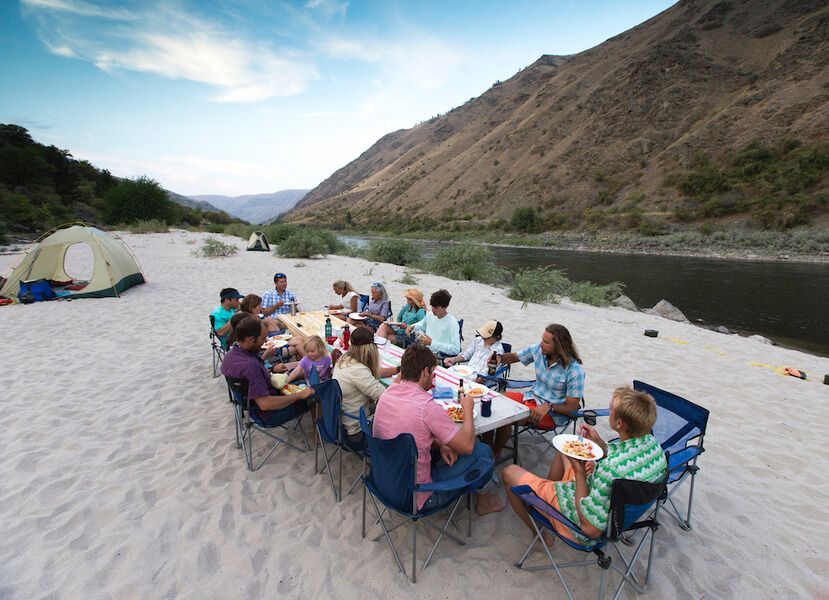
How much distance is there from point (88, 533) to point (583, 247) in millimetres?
38610

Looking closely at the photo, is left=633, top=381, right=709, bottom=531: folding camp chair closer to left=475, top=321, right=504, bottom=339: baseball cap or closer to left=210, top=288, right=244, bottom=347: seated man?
left=475, top=321, right=504, bottom=339: baseball cap

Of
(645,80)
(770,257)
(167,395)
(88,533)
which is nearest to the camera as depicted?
(88,533)

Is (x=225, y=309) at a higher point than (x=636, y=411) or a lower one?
lower

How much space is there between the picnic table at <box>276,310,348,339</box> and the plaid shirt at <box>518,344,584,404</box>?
2.74 metres

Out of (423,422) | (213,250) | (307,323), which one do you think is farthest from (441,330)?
(213,250)

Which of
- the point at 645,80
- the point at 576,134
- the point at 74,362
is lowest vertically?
the point at 74,362

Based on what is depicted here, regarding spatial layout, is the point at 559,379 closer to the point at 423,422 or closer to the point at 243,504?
the point at 423,422

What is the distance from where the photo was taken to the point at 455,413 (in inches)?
117

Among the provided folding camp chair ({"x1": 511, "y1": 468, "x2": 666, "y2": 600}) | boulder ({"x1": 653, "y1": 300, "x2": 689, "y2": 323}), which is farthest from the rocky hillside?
folding camp chair ({"x1": 511, "y1": 468, "x2": 666, "y2": 600})

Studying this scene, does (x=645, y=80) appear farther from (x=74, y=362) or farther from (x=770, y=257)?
(x=74, y=362)

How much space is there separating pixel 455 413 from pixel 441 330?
90.0 inches

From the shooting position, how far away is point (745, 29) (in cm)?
5450

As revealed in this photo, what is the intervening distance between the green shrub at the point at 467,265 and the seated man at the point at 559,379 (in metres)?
12.0

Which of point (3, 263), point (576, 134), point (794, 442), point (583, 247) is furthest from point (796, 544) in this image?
point (576, 134)
